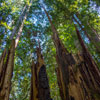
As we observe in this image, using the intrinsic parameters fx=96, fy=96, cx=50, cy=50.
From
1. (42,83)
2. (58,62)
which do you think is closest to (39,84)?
(42,83)

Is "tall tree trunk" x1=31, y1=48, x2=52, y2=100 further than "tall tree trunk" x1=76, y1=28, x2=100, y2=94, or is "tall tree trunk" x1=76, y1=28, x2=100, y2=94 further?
"tall tree trunk" x1=31, y1=48, x2=52, y2=100

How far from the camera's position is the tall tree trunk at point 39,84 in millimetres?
2852

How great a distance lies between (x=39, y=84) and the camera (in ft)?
10.4

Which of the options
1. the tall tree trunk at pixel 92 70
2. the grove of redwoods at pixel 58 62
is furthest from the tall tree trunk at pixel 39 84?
the tall tree trunk at pixel 92 70

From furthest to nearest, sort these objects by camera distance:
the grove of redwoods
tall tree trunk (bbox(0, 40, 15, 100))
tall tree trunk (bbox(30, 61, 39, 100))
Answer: tall tree trunk (bbox(30, 61, 39, 100))
the grove of redwoods
tall tree trunk (bbox(0, 40, 15, 100))

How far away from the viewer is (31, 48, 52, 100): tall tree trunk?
9.36ft

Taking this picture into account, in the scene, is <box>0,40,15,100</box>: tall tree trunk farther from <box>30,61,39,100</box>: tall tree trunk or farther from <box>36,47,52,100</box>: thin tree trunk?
<box>36,47,52,100</box>: thin tree trunk

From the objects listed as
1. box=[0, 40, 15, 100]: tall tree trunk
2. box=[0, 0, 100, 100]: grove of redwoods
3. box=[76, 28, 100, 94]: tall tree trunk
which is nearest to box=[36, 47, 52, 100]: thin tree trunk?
box=[0, 0, 100, 100]: grove of redwoods

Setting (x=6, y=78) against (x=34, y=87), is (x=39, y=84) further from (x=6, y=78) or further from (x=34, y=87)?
(x=6, y=78)

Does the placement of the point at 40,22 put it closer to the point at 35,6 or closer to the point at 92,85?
the point at 35,6

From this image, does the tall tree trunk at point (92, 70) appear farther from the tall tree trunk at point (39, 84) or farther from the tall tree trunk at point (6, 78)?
the tall tree trunk at point (6, 78)

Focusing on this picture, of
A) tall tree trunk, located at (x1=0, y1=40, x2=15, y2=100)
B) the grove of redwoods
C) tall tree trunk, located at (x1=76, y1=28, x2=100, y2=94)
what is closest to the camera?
tall tree trunk, located at (x1=0, y1=40, x2=15, y2=100)

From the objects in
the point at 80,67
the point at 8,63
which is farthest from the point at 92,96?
the point at 8,63

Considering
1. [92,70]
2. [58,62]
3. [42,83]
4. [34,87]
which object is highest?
[58,62]
